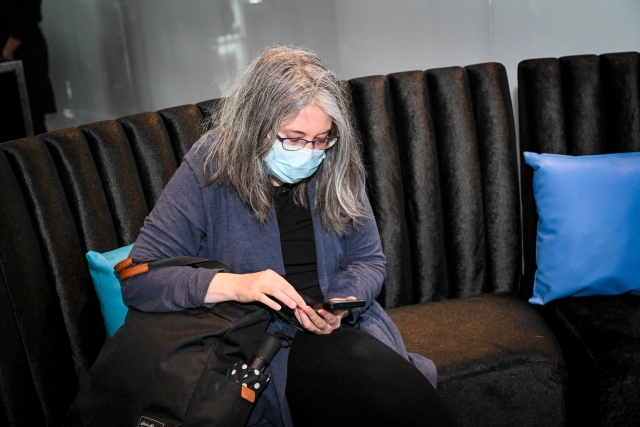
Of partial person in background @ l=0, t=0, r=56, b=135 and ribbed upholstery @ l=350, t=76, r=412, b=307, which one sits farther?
partial person in background @ l=0, t=0, r=56, b=135

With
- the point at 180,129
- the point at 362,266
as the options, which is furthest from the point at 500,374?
the point at 180,129

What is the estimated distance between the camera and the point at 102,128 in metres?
1.97

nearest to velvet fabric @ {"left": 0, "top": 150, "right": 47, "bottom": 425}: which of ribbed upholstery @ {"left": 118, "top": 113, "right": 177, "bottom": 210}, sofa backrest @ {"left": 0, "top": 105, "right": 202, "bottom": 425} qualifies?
sofa backrest @ {"left": 0, "top": 105, "right": 202, "bottom": 425}

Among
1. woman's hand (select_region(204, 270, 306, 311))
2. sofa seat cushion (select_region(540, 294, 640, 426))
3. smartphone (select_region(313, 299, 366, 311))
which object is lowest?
sofa seat cushion (select_region(540, 294, 640, 426))

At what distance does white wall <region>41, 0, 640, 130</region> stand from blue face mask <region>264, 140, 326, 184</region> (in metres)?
1.10

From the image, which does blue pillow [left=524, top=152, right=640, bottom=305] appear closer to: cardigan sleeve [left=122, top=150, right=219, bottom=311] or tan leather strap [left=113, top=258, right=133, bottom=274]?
cardigan sleeve [left=122, top=150, right=219, bottom=311]

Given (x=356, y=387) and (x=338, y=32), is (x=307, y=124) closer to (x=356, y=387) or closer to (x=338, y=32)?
(x=356, y=387)

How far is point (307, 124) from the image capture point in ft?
5.31

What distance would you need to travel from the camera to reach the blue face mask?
1638mm

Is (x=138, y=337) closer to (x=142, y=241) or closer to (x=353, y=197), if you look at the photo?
(x=142, y=241)

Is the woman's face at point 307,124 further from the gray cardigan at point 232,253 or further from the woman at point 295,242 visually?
the gray cardigan at point 232,253

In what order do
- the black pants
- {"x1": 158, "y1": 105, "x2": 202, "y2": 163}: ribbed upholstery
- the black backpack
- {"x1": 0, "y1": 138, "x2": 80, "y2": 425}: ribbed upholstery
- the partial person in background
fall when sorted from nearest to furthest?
1. the black backpack
2. the black pants
3. {"x1": 0, "y1": 138, "x2": 80, "y2": 425}: ribbed upholstery
4. {"x1": 158, "y1": 105, "x2": 202, "y2": 163}: ribbed upholstery
5. the partial person in background

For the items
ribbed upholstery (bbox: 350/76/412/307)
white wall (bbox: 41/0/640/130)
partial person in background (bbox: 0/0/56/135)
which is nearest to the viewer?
ribbed upholstery (bbox: 350/76/412/307)

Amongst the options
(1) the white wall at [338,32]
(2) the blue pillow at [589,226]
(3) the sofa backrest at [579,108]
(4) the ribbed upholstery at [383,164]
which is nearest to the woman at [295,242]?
(4) the ribbed upholstery at [383,164]
